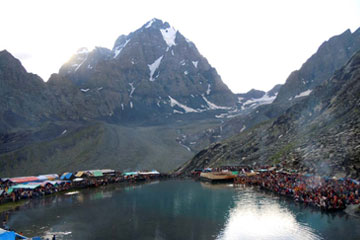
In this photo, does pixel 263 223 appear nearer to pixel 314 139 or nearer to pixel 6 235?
pixel 6 235

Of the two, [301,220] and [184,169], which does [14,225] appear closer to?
[301,220]

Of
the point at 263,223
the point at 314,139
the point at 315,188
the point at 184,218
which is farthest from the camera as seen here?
the point at 314,139

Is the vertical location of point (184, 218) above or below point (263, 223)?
above

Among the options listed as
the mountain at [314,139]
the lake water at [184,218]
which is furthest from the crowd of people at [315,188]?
the mountain at [314,139]

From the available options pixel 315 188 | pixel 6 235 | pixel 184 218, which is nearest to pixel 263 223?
pixel 184 218

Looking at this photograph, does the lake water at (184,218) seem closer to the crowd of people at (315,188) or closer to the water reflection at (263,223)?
the water reflection at (263,223)
